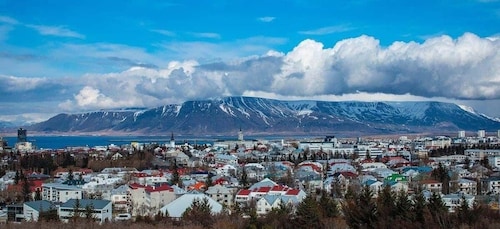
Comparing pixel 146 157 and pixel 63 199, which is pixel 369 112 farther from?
pixel 63 199

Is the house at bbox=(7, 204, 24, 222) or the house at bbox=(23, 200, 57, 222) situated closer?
the house at bbox=(23, 200, 57, 222)

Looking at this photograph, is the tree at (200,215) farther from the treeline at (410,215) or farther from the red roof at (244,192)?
the red roof at (244,192)

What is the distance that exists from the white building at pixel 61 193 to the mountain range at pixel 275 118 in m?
99.1

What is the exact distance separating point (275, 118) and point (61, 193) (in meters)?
115

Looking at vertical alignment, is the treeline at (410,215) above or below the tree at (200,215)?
above

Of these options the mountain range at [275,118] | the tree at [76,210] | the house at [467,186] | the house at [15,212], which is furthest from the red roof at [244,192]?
the mountain range at [275,118]

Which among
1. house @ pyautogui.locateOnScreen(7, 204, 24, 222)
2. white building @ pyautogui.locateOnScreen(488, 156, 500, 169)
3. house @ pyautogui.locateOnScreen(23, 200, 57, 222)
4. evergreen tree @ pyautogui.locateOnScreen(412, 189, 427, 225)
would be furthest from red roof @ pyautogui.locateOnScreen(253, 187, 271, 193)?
white building @ pyautogui.locateOnScreen(488, 156, 500, 169)

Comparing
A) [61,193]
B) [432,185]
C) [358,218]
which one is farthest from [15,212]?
[432,185]

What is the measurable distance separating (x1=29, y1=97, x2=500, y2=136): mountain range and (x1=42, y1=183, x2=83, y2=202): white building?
325 ft

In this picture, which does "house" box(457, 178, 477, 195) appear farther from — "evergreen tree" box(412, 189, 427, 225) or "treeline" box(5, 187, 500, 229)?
"evergreen tree" box(412, 189, 427, 225)

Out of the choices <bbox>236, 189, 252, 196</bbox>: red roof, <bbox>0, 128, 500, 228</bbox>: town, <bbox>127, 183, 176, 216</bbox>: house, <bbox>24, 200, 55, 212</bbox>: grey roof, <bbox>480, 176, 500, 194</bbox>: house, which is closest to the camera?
<bbox>0, 128, 500, 228</bbox>: town

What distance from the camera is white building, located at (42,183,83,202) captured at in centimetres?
2277

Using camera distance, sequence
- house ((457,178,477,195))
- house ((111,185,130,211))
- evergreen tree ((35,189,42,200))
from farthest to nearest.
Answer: house ((457,178,477,195)) < evergreen tree ((35,189,42,200)) < house ((111,185,130,211))

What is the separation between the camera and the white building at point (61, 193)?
897 inches
